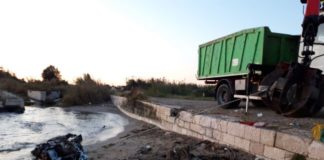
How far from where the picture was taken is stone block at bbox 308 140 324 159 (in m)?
5.99

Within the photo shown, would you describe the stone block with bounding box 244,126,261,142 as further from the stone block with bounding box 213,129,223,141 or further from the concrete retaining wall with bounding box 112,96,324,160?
the stone block with bounding box 213,129,223,141

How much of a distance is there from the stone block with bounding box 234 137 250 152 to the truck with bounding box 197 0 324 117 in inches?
70.8

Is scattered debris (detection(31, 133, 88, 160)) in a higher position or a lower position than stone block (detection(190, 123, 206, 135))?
lower

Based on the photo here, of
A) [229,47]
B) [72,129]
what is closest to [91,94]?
[72,129]

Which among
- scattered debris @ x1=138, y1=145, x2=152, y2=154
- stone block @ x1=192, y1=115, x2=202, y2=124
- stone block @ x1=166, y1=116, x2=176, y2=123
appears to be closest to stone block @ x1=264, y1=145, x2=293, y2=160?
scattered debris @ x1=138, y1=145, x2=152, y2=154

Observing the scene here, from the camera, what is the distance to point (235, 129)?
859 cm

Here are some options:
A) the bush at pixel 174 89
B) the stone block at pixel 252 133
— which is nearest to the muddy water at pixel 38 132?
the stone block at pixel 252 133

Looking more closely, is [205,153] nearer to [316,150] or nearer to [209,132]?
[209,132]

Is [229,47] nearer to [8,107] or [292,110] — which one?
[292,110]

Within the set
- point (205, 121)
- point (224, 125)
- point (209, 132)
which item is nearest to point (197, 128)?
point (205, 121)

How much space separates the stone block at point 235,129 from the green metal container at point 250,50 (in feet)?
11.0

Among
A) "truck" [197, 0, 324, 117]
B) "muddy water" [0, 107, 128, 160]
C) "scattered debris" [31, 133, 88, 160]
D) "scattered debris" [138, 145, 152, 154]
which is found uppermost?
"truck" [197, 0, 324, 117]

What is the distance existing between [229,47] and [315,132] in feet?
24.3

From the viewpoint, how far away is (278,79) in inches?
377
